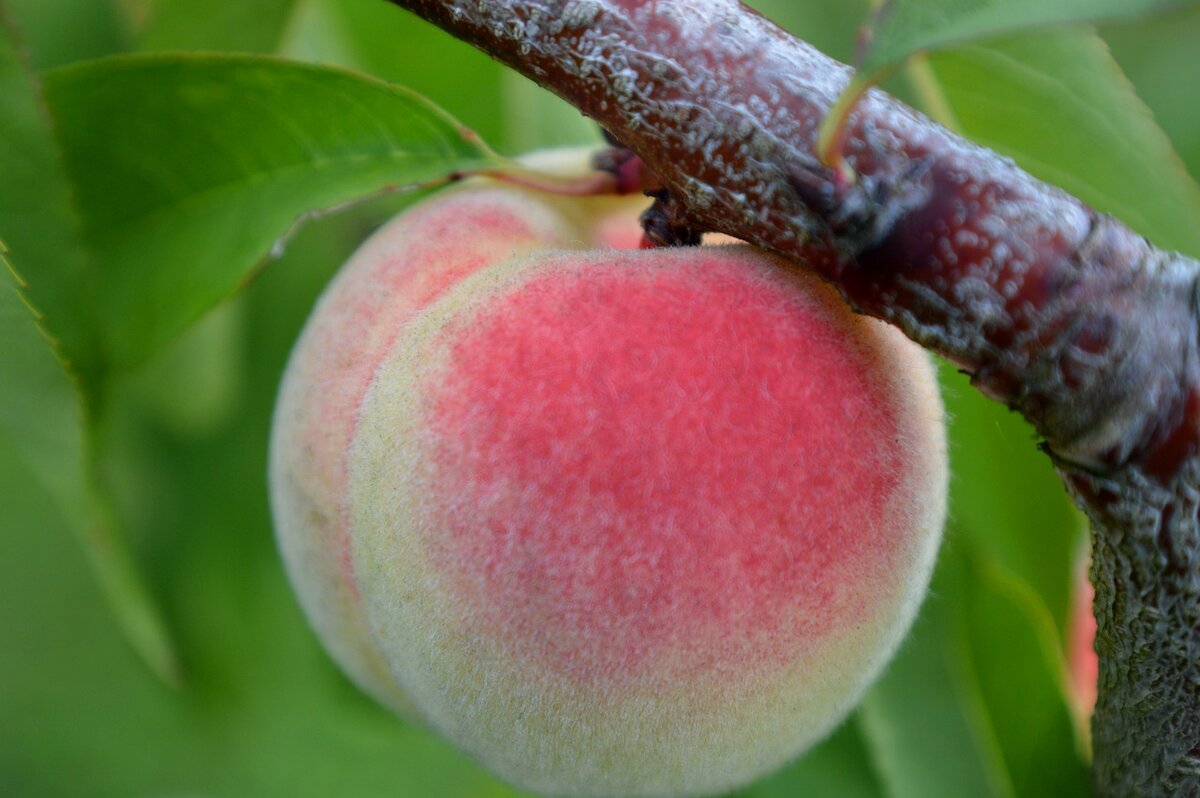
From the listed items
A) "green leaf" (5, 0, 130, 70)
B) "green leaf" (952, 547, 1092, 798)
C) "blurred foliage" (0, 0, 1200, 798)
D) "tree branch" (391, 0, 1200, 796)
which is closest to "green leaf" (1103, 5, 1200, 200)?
"blurred foliage" (0, 0, 1200, 798)

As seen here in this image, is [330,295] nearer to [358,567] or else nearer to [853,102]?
[358,567]

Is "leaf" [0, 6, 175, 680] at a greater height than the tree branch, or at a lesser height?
lesser

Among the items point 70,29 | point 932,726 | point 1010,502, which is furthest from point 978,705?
point 70,29

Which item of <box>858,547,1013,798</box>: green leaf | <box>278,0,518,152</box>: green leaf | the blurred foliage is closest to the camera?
the blurred foliage

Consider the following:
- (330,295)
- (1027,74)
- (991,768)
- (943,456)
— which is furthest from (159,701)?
(1027,74)

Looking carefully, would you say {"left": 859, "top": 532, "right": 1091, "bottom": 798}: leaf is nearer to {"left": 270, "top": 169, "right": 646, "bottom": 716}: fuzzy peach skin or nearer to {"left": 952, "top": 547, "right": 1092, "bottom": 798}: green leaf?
{"left": 952, "top": 547, "right": 1092, "bottom": 798}: green leaf

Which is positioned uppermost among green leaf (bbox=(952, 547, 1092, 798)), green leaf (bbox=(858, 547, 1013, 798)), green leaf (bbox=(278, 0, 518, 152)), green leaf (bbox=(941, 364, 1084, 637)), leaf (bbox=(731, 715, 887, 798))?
green leaf (bbox=(278, 0, 518, 152))

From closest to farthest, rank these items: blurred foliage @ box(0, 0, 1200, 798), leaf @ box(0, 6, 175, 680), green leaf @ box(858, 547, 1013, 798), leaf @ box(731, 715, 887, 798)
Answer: leaf @ box(0, 6, 175, 680) → blurred foliage @ box(0, 0, 1200, 798) → green leaf @ box(858, 547, 1013, 798) → leaf @ box(731, 715, 887, 798)
